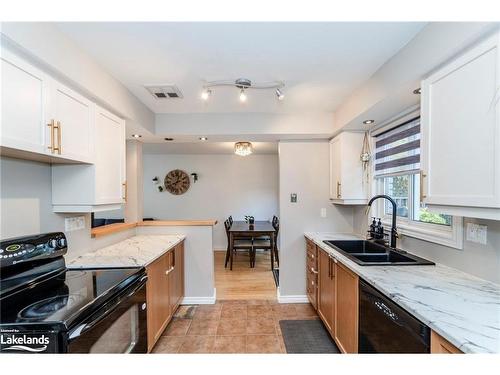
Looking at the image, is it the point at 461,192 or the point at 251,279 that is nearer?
the point at 461,192

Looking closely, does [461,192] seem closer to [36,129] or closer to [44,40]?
[36,129]

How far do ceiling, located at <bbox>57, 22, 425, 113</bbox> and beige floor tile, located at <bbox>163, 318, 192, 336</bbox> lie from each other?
2.43 meters

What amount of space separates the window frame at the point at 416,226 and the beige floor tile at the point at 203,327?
209cm

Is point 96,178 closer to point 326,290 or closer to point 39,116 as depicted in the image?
point 39,116

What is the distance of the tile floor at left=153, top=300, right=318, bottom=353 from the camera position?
7.48 feet

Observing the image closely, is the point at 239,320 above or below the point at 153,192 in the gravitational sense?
below

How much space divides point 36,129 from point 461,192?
2.20 metres

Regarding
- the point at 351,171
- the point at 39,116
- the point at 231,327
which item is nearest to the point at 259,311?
the point at 231,327

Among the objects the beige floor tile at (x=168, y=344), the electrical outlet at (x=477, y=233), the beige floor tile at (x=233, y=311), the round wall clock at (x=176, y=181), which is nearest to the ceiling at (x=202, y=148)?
the round wall clock at (x=176, y=181)

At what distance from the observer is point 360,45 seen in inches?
64.9

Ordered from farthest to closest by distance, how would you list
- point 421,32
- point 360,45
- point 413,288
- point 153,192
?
point 153,192
point 360,45
point 421,32
point 413,288

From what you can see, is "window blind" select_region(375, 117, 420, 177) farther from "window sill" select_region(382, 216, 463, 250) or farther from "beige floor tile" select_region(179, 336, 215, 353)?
"beige floor tile" select_region(179, 336, 215, 353)

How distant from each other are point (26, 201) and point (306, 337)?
2.57 m

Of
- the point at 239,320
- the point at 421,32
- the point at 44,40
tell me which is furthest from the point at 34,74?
the point at 239,320
